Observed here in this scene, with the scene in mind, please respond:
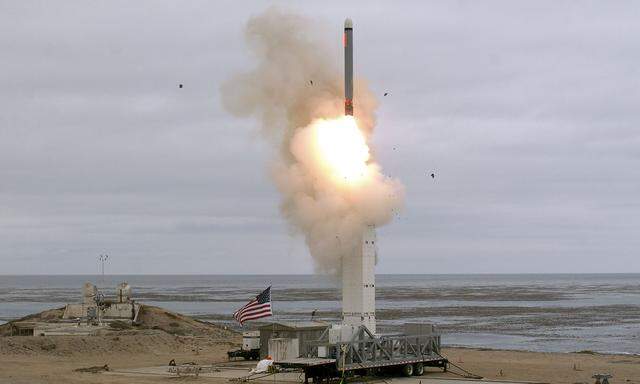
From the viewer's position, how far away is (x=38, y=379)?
41500mm

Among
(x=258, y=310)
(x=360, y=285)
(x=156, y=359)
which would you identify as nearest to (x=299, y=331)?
(x=258, y=310)

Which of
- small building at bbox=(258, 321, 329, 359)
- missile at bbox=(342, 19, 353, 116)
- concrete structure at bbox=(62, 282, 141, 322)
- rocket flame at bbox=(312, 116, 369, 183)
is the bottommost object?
small building at bbox=(258, 321, 329, 359)

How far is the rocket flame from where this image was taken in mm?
46312

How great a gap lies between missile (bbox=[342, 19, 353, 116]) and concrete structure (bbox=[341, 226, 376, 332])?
5.87 m

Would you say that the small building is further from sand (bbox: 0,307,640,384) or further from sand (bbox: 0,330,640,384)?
sand (bbox: 0,330,640,384)

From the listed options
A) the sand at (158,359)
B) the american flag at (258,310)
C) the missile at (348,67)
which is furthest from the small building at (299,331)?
the missile at (348,67)

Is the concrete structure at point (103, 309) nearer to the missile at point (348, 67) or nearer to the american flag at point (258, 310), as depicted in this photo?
the american flag at point (258, 310)

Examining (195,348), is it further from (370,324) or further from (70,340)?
(370,324)

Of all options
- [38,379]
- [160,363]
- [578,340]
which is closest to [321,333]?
[160,363]

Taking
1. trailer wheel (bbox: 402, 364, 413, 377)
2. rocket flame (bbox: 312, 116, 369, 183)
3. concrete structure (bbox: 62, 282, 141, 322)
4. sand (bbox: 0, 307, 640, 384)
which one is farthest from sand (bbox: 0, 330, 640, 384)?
concrete structure (bbox: 62, 282, 141, 322)

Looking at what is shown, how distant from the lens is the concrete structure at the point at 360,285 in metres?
46.2

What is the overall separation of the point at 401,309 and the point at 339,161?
70.5 m

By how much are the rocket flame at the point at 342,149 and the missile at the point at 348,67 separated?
0.56m

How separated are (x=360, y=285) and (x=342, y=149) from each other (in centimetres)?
641
